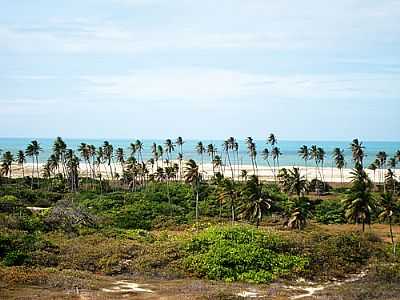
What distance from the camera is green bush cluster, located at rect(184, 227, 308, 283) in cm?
4569

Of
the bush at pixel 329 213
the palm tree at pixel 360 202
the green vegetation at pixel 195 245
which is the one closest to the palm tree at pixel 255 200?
the green vegetation at pixel 195 245

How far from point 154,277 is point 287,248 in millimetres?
13090

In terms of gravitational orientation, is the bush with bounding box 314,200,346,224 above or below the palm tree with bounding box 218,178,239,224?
below

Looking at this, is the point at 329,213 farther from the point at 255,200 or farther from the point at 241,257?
the point at 241,257

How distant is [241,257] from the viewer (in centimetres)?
4728

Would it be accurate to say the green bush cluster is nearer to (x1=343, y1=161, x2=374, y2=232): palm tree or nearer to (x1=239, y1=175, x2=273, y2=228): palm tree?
(x1=343, y1=161, x2=374, y2=232): palm tree

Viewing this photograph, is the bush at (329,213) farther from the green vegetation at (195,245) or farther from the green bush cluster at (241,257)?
the green bush cluster at (241,257)

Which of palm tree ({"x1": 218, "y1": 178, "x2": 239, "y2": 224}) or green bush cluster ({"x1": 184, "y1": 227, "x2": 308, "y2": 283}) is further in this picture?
palm tree ({"x1": 218, "y1": 178, "x2": 239, "y2": 224})

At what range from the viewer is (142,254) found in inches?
1980

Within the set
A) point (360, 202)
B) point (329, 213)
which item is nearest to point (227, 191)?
point (360, 202)

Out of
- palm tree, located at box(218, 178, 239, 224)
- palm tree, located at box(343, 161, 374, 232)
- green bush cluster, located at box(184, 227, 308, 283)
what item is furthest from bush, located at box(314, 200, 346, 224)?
green bush cluster, located at box(184, 227, 308, 283)

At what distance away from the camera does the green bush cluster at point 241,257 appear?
45.7 m

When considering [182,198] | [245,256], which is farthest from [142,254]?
[182,198]

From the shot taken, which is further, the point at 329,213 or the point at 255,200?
the point at 329,213
